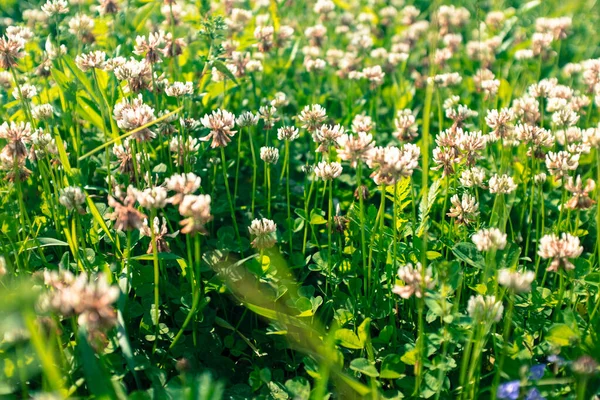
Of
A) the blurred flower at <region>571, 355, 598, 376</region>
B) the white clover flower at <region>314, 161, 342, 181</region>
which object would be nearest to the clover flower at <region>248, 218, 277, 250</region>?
the white clover flower at <region>314, 161, 342, 181</region>

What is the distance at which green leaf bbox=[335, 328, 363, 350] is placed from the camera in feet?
6.41

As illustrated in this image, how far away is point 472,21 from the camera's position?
553 centimetres

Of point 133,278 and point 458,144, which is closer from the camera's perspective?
point 133,278

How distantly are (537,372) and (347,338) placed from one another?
0.55 metres

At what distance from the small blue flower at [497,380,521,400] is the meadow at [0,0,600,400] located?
0.05 feet

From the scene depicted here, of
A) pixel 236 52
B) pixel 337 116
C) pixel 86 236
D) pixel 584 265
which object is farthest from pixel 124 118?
pixel 337 116

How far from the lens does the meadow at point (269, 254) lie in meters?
1.73

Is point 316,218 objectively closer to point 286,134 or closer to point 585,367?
point 286,134

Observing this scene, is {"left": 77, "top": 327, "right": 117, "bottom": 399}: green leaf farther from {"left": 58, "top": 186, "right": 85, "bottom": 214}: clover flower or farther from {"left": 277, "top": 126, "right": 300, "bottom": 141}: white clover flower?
{"left": 277, "top": 126, "right": 300, "bottom": 141}: white clover flower

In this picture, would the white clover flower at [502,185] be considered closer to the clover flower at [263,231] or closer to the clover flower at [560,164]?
the clover flower at [560,164]

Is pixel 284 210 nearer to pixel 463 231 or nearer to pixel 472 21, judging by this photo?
pixel 463 231

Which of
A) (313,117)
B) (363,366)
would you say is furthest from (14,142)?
(363,366)

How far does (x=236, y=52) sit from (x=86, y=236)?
143cm

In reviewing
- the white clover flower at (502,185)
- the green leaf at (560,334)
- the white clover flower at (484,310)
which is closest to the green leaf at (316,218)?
the white clover flower at (502,185)
